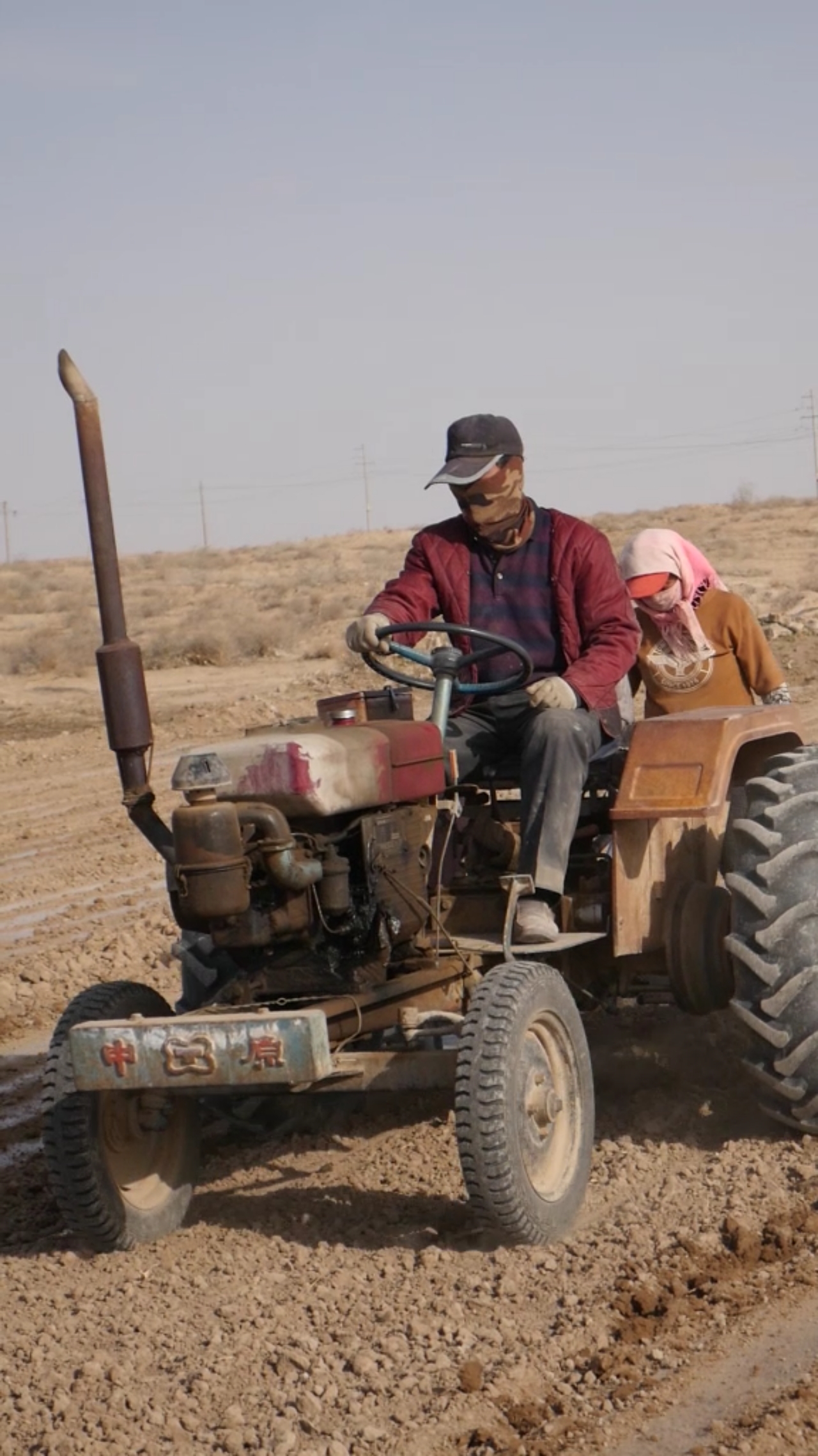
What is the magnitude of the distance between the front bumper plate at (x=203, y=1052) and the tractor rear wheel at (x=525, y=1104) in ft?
1.32

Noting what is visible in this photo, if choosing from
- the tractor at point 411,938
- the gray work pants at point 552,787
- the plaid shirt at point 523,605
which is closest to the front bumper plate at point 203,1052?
the tractor at point 411,938

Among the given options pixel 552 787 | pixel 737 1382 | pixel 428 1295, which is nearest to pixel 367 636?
Answer: pixel 552 787

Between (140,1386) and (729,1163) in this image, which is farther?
(729,1163)

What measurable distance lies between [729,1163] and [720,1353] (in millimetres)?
1252

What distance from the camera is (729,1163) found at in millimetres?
5320

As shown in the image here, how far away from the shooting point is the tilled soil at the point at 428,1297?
387 cm

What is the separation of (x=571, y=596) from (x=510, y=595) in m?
0.21

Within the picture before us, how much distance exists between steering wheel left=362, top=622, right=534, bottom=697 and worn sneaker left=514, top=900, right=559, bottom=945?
78 cm

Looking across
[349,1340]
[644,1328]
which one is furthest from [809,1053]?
[349,1340]

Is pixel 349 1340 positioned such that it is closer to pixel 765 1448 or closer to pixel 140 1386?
pixel 140 1386

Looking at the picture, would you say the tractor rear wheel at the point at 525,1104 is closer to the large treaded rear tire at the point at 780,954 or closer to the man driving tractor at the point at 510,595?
the large treaded rear tire at the point at 780,954

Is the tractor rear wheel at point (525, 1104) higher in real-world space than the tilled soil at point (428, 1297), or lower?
higher

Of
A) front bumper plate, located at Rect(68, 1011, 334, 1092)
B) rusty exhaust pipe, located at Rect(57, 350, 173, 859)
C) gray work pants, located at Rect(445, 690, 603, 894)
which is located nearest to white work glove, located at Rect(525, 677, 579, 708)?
gray work pants, located at Rect(445, 690, 603, 894)

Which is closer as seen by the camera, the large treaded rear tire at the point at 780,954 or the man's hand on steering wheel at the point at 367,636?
the large treaded rear tire at the point at 780,954
